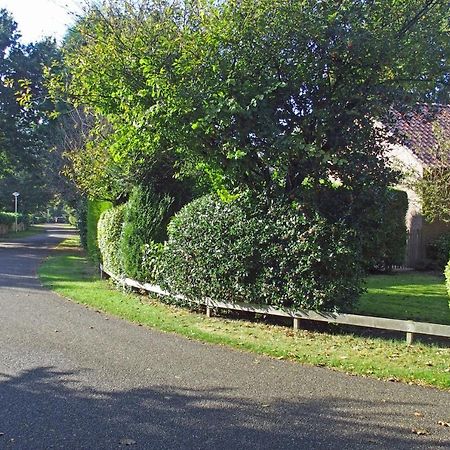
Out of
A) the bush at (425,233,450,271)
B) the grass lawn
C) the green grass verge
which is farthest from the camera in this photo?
the bush at (425,233,450,271)

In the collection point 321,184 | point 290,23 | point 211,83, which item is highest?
point 290,23

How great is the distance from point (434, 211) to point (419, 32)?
907 centimetres

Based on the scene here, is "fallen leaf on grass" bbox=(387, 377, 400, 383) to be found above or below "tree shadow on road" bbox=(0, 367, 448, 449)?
above

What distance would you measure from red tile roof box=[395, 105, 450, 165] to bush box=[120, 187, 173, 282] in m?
6.00

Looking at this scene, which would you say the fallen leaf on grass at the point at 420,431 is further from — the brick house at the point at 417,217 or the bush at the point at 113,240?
the brick house at the point at 417,217

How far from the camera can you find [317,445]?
432cm

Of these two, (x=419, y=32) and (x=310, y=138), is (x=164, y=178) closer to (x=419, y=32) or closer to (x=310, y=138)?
(x=310, y=138)

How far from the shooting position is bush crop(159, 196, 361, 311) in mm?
9180

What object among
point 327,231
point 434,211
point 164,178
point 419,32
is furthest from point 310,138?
point 434,211

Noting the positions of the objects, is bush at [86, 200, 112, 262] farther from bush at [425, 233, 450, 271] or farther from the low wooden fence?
bush at [425, 233, 450, 271]

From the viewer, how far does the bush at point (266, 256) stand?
9180 millimetres

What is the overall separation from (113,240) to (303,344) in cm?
919

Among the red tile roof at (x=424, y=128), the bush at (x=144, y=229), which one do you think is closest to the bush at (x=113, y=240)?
the bush at (x=144, y=229)

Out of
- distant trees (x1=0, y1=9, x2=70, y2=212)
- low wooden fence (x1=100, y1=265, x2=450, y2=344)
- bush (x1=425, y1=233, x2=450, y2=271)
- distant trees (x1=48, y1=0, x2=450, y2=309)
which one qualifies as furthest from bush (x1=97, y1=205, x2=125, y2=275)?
distant trees (x1=0, y1=9, x2=70, y2=212)
